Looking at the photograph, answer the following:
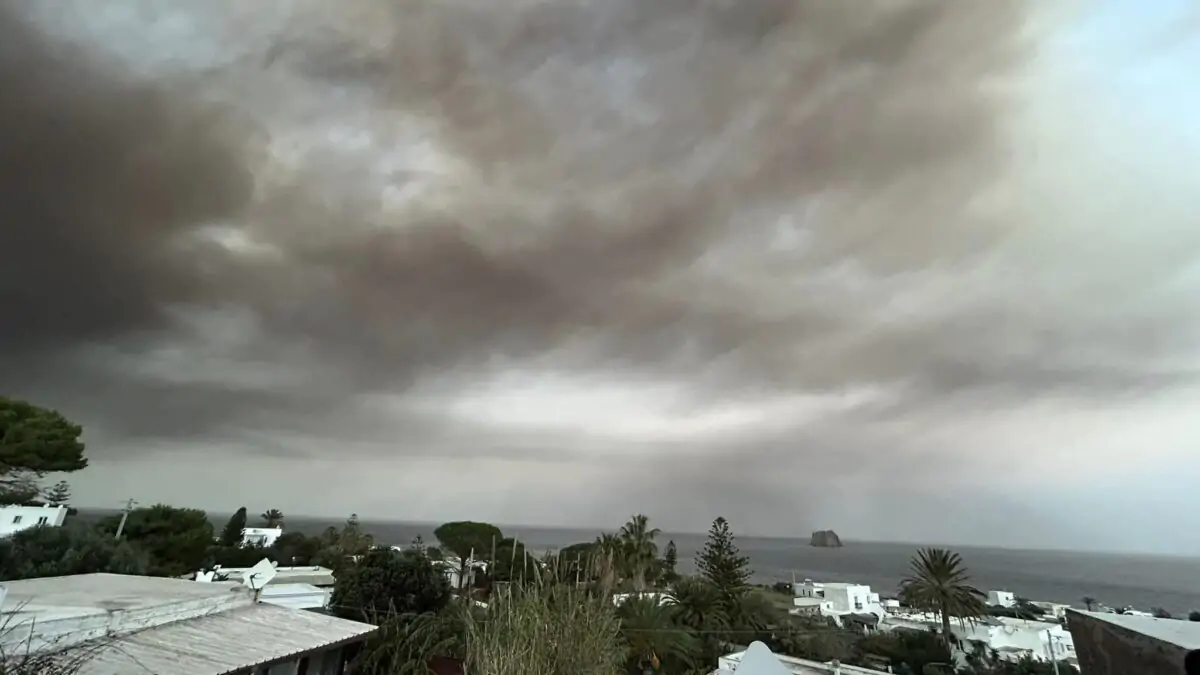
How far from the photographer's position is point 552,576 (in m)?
3.70

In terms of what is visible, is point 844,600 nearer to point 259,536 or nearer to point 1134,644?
point 259,536

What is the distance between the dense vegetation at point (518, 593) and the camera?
3.42 m

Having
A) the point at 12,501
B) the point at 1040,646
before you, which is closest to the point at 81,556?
the point at 12,501

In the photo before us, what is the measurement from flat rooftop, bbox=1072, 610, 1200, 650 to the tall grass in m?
2.62

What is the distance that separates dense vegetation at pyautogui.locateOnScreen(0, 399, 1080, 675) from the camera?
11.2 ft

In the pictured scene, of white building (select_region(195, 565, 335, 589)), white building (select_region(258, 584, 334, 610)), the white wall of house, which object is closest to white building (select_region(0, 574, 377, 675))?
white building (select_region(258, 584, 334, 610))

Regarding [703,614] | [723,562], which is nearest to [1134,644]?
[703,614]

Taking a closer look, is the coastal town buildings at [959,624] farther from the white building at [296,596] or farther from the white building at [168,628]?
the white building at [296,596]

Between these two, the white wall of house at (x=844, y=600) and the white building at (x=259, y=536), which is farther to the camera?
the white building at (x=259, y=536)

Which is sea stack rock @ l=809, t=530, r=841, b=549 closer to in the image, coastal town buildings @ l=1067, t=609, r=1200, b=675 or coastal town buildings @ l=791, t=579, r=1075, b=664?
coastal town buildings @ l=791, t=579, r=1075, b=664

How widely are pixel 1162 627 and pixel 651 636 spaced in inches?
408

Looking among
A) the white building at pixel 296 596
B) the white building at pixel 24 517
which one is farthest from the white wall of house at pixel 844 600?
the white building at pixel 24 517

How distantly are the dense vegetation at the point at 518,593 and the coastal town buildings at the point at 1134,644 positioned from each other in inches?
100.0

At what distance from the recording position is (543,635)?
10.6 ft
